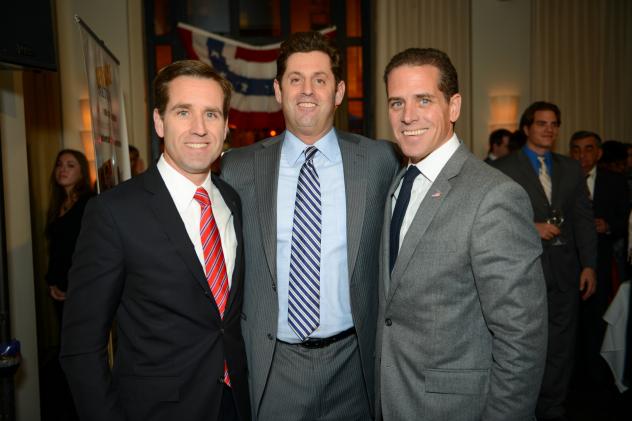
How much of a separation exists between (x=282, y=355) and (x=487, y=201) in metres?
1.01

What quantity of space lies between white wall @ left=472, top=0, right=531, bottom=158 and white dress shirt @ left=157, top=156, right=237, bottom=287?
19.4 feet

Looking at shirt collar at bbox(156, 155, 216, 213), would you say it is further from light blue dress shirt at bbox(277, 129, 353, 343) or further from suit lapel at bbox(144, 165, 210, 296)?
light blue dress shirt at bbox(277, 129, 353, 343)

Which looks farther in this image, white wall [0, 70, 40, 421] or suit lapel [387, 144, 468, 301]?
white wall [0, 70, 40, 421]

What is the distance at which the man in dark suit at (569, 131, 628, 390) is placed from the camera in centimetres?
445

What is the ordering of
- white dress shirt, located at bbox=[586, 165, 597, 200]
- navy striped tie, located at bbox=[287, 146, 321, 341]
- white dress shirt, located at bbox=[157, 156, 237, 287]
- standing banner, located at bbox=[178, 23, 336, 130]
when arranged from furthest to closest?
standing banner, located at bbox=[178, 23, 336, 130], white dress shirt, located at bbox=[586, 165, 597, 200], navy striped tie, located at bbox=[287, 146, 321, 341], white dress shirt, located at bbox=[157, 156, 237, 287]

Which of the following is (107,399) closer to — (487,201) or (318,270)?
(318,270)

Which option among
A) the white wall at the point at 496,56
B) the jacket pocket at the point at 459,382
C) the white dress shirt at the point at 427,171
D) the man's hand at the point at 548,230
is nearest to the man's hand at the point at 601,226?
the man's hand at the point at 548,230

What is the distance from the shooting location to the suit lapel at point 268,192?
2133 millimetres

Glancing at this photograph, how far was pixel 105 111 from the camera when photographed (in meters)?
3.47

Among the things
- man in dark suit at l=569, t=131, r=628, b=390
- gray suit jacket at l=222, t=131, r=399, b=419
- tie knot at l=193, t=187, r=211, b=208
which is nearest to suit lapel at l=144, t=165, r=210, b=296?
tie knot at l=193, t=187, r=211, b=208

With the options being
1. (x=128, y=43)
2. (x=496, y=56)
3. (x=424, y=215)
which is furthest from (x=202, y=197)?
(x=496, y=56)

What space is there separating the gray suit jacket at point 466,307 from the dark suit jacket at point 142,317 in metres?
0.59

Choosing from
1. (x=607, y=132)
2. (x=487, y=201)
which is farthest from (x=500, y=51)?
(x=487, y=201)

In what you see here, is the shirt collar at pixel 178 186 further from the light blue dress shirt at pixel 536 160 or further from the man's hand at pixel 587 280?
the man's hand at pixel 587 280
